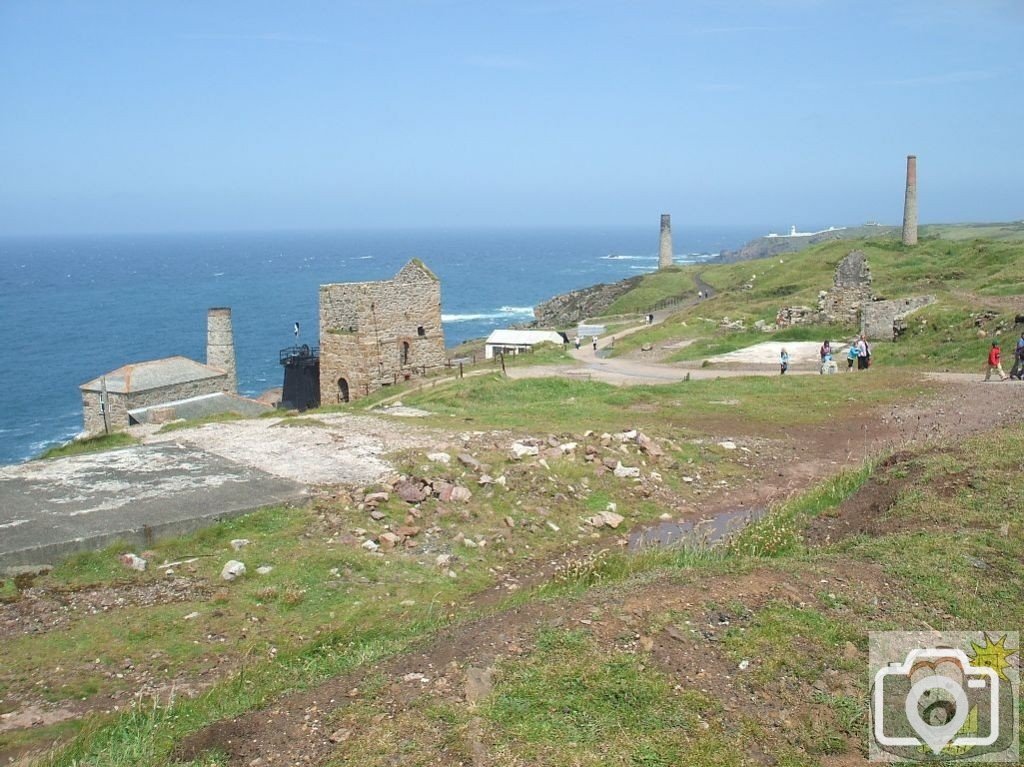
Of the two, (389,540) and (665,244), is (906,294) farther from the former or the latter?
(665,244)

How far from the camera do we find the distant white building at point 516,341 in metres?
45.0

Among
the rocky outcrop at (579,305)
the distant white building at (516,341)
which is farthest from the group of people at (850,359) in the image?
the rocky outcrop at (579,305)

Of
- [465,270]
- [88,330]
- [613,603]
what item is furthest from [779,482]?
[465,270]

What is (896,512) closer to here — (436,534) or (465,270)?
(436,534)

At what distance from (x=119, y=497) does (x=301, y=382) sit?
1023 inches

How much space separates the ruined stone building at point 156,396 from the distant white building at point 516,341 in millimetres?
13100

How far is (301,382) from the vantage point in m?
39.1

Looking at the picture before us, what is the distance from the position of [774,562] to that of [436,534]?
5.46 meters

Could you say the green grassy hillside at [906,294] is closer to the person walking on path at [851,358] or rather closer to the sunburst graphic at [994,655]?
the person walking on path at [851,358]

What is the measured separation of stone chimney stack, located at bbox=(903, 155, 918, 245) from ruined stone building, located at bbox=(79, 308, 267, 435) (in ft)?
172

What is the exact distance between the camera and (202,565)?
37.8 feet

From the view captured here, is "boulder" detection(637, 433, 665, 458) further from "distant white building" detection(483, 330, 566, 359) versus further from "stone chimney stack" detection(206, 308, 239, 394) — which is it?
"stone chimney stack" detection(206, 308, 239, 394)

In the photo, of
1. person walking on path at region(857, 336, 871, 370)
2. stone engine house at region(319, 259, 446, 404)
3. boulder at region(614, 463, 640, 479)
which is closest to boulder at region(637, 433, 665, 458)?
boulder at region(614, 463, 640, 479)

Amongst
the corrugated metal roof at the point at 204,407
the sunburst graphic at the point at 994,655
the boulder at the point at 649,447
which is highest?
the sunburst graphic at the point at 994,655
